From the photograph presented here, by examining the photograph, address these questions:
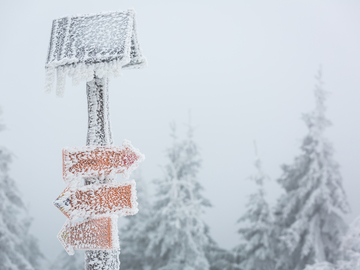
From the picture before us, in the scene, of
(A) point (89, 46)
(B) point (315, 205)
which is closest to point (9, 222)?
(A) point (89, 46)

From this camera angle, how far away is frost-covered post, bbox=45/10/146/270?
2.62m

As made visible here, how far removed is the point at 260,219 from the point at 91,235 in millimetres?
12772

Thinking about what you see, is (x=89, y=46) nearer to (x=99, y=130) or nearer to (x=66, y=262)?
(x=99, y=130)

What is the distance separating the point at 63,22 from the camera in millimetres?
2943

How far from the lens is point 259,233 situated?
14477mm

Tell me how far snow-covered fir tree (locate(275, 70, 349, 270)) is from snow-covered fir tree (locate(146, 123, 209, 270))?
3.78 meters

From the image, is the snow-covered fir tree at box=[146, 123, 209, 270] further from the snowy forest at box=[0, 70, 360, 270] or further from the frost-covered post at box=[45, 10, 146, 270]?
the frost-covered post at box=[45, 10, 146, 270]

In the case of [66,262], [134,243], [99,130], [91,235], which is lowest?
[66,262]

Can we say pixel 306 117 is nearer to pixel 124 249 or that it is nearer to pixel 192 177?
pixel 192 177

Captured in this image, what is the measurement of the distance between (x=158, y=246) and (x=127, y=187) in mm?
13230

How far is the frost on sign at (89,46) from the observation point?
259cm

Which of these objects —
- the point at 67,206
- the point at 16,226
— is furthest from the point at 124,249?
the point at 67,206

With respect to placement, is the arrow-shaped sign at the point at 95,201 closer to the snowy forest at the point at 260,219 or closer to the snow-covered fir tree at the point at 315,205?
the snowy forest at the point at 260,219

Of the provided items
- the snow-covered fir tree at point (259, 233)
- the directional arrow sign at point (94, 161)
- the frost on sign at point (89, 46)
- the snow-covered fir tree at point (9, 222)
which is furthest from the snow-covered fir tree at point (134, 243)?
the frost on sign at point (89, 46)
